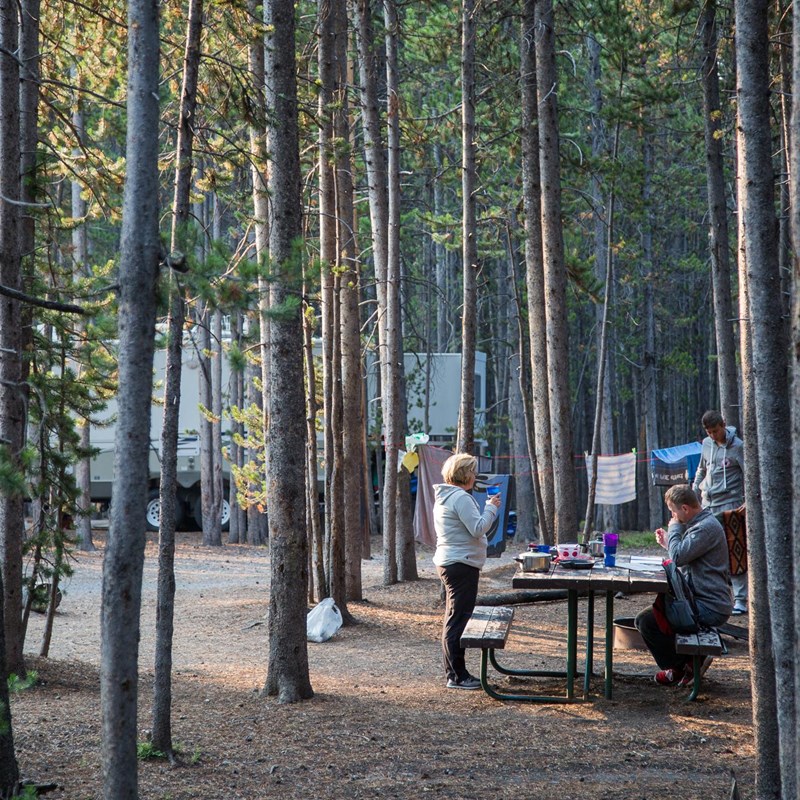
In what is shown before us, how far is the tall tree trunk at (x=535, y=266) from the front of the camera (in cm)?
1110

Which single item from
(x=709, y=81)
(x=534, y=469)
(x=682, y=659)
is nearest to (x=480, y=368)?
(x=534, y=469)

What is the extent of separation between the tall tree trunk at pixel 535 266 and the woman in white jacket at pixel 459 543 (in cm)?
432

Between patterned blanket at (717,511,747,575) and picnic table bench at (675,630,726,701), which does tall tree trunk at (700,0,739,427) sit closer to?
patterned blanket at (717,511,747,575)

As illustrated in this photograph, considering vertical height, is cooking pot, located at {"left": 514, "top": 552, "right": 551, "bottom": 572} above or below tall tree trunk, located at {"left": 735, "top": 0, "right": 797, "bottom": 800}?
below

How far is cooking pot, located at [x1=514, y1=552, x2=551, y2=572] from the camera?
6.31 m

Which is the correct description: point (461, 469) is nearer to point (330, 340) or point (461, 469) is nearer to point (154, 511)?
point (330, 340)

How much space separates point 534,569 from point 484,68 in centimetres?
804

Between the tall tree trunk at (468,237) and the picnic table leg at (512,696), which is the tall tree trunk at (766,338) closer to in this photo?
the picnic table leg at (512,696)

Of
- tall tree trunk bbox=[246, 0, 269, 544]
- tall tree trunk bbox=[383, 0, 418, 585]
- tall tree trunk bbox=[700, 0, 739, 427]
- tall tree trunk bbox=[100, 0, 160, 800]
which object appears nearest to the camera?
tall tree trunk bbox=[100, 0, 160, 800]

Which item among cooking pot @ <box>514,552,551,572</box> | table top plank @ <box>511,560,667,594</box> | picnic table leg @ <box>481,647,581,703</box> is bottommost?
picnic table leg @ <box>481,647,581,703</box>

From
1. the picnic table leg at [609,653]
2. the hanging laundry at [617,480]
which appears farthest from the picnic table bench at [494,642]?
the hanging laundry at [617,480]

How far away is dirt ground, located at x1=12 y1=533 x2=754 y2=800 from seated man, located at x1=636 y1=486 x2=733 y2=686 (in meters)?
0.45

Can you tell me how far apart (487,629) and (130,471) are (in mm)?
3480

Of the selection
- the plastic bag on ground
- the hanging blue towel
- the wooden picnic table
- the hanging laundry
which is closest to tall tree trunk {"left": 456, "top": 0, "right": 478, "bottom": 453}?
the plastic bag on ground
